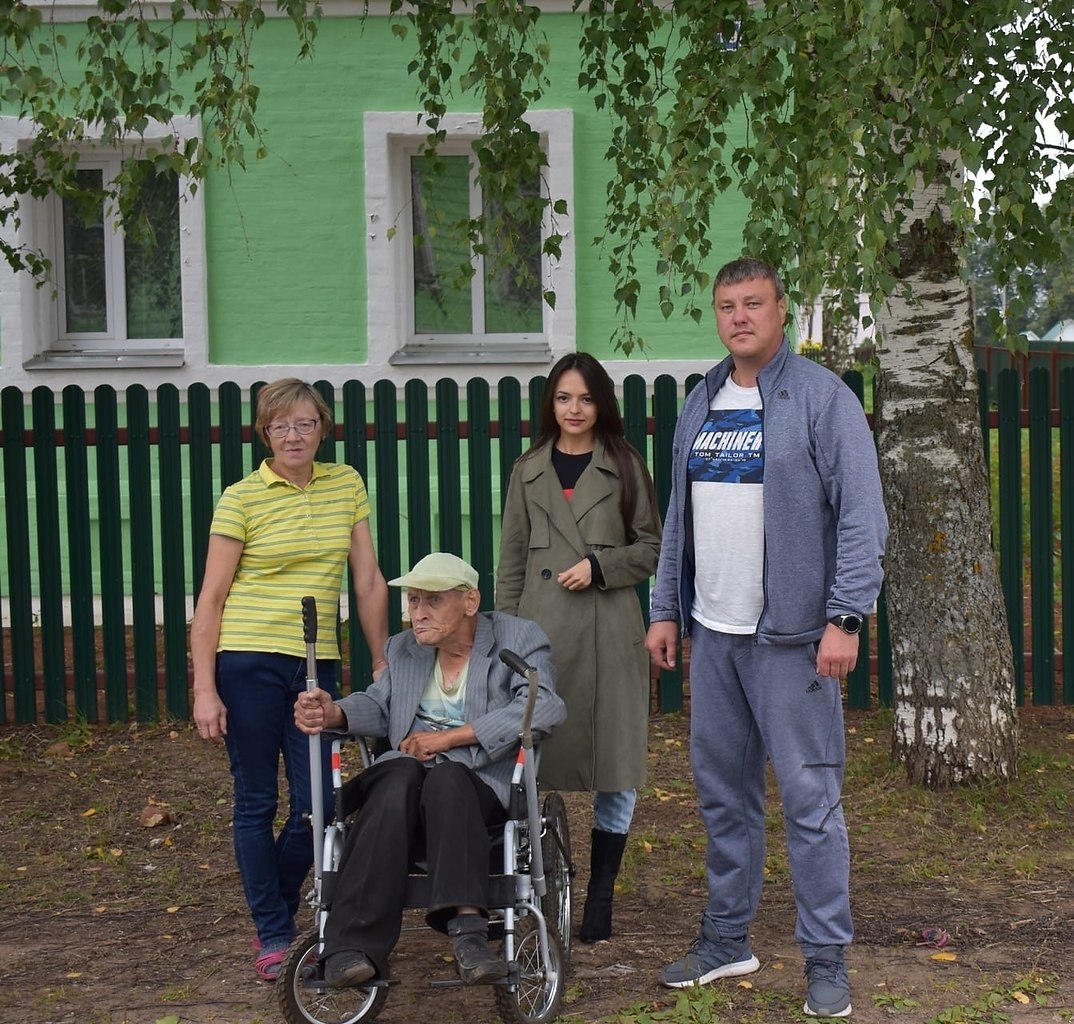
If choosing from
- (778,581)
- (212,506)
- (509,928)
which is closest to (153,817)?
(212,506)

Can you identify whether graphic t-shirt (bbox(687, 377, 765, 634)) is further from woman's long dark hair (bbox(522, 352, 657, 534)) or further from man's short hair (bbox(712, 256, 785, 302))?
woman's long dark hair (bbox(522, 352, 657, 534))

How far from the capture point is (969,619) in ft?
20.4

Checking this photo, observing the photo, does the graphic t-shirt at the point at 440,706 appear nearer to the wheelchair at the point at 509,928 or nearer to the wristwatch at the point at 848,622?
the wheelchair at the point at 509,928

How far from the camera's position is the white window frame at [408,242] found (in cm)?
998

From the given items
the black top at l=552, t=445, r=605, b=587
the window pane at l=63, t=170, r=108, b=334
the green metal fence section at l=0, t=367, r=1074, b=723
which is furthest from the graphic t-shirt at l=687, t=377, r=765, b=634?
the window pane at l=63, t=170, r=108, b=334

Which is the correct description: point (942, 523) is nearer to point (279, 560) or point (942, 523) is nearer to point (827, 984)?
point (827, 984)

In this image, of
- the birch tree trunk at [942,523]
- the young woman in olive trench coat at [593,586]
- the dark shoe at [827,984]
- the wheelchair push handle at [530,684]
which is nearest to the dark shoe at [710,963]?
the dark shoe at [827,984]

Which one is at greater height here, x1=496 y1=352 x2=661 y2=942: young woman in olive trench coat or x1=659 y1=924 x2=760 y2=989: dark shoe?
x1=496 y1=352 x2=661 y2=942: young woman in olive trench coat

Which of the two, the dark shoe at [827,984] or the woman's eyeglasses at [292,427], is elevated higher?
the woman's eyeglasses at [292,427]

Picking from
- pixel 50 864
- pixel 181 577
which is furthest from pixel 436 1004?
pixel 181 577

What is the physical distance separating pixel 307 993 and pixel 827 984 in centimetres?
140

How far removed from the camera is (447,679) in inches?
175

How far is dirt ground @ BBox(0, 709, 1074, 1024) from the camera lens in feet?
14.3

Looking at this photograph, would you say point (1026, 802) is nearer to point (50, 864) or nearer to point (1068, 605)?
point (1068, 605)
